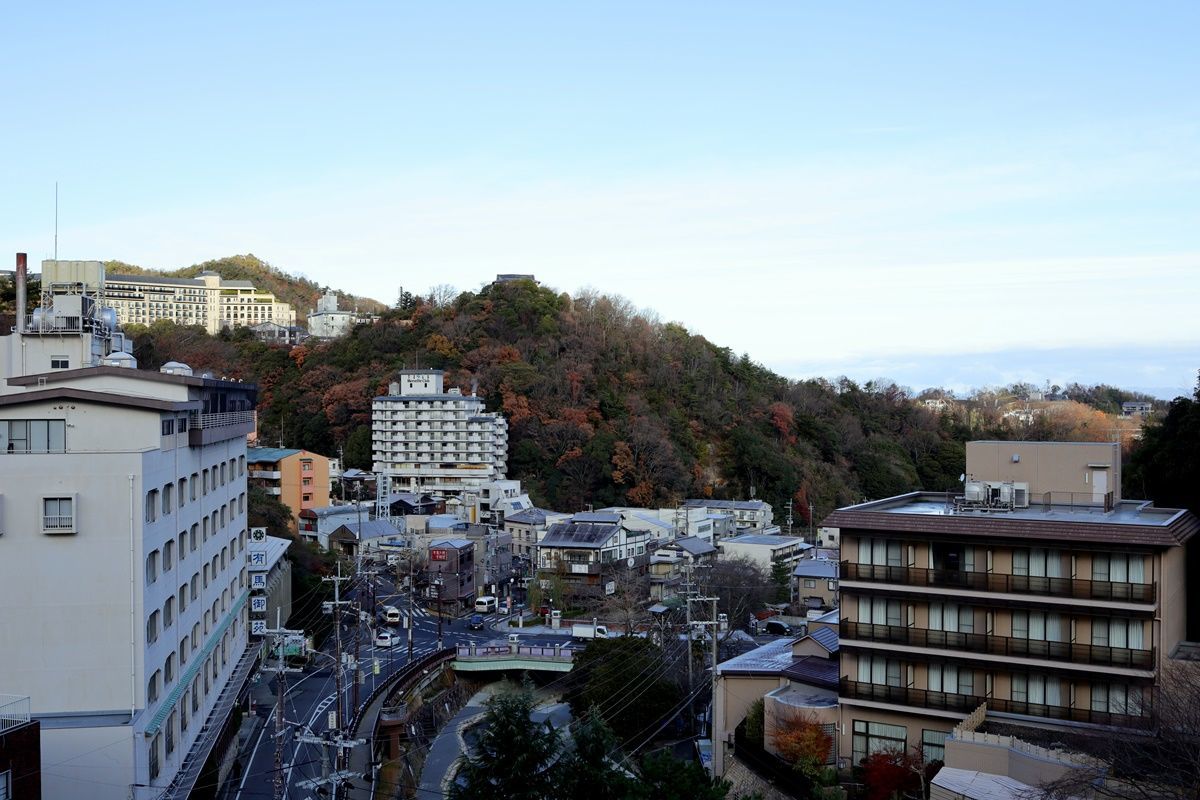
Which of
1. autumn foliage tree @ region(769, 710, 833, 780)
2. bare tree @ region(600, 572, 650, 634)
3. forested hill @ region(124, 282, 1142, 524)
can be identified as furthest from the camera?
forested hill @ region(124, 282, 1142, 524)

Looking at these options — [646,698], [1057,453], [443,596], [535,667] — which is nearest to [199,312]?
[443,596]

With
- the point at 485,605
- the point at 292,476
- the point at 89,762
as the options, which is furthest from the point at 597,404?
the point at 89,762

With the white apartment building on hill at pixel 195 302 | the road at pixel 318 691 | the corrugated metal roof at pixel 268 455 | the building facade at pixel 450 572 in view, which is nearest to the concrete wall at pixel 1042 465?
the road at pixel 318 691

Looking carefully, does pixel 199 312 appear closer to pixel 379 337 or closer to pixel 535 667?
pixel 379 337

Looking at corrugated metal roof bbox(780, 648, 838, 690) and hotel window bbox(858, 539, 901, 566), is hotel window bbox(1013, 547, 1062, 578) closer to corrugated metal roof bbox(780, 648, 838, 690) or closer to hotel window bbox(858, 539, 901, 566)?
hotel window bbox(858, 539, 901, 566)

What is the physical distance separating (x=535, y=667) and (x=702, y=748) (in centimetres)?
765

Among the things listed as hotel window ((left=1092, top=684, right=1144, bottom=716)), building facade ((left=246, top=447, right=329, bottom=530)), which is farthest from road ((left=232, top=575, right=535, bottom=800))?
hotel window ((left=1092, top=684, right=1144, bottom=716))

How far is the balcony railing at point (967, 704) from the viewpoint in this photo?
521 inches

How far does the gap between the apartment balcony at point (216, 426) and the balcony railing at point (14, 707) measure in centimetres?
485

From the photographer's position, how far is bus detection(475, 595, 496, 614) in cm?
3281

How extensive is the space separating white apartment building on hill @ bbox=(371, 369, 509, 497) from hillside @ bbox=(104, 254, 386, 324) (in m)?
40.6

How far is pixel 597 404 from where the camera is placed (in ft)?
162

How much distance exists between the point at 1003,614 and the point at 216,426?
1288 cm

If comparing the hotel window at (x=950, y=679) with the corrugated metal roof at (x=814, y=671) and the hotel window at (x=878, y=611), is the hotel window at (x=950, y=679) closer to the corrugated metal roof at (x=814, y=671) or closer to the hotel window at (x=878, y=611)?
the hotel window at (x=878, y=611)
